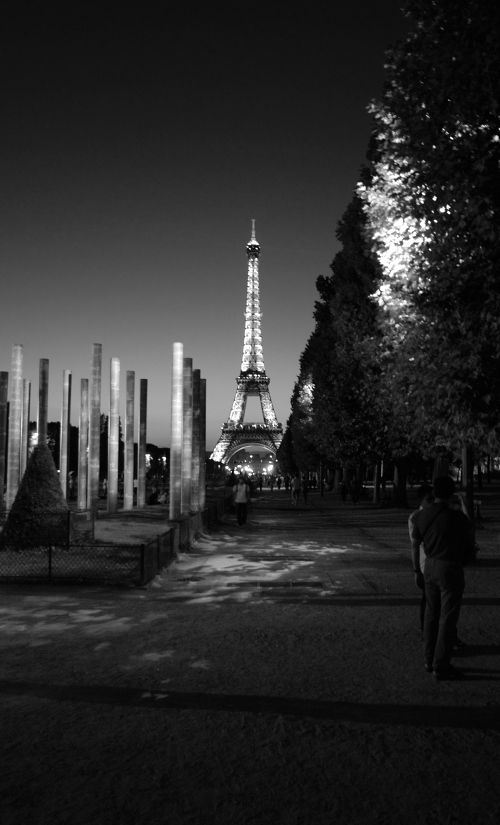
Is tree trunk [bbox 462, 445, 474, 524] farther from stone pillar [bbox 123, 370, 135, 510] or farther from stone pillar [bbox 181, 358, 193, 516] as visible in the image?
stone pillar [bbox 123, 370, 135, 510]

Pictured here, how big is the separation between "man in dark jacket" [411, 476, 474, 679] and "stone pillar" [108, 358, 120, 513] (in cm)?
2173

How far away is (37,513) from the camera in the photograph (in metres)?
15.2

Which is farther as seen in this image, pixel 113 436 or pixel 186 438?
pixel 113 436

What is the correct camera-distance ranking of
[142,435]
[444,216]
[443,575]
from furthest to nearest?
[142,435] < [444,216] < [443,575]

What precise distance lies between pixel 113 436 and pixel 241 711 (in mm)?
23275

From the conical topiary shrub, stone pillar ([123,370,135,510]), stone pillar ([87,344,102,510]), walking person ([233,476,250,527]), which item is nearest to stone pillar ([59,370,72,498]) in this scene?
stone pillar ([123,370,135,510])

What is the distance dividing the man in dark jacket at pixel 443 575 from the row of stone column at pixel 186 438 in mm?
14416

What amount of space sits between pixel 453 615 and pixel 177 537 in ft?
33.2

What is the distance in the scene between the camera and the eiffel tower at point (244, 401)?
12244 centimetres

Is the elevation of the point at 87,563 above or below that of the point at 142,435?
below

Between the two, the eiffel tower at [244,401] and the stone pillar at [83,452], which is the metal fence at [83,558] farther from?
the eiffel tower at [244,401]

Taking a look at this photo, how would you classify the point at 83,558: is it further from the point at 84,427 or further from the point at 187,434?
the point at 84,427

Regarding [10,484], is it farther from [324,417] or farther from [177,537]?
[324,417]

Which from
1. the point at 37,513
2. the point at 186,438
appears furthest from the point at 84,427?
the point at 37,513
